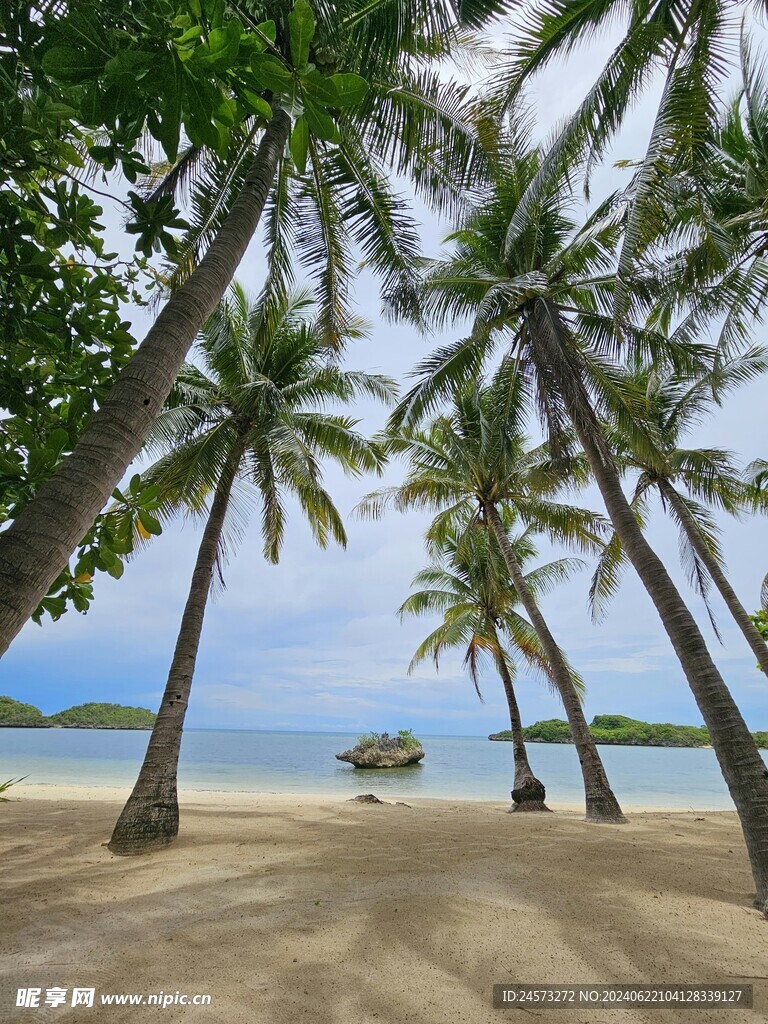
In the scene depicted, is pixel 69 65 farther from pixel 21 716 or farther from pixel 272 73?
pixel 21 716

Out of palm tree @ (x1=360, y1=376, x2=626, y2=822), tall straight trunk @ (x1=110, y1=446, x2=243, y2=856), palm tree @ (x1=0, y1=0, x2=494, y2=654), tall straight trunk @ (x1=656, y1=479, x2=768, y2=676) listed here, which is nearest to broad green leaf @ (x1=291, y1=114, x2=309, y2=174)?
palm tree @ (x1=0, y1=0, x2=494, y2=654)

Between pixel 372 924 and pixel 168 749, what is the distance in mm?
3852

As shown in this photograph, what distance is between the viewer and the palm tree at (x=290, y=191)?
172 cm

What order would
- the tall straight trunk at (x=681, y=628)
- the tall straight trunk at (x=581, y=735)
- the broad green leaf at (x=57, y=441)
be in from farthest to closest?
the tall straight trunk at (x=581, y=735), the tall straight trunk at (x=681, y=628), the broad green leaf at (x=57, y=441)

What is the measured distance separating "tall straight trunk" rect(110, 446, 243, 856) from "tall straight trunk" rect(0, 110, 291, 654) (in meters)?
4.89

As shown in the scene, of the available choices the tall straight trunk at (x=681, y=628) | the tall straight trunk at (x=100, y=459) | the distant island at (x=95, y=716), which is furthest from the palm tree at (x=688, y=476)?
the distant island at (x=95, y=716)

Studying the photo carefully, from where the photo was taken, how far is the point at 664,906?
12.0ft

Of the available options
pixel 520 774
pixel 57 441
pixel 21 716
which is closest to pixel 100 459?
pixel 57 441

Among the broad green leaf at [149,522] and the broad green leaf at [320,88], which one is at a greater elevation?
the broad green leaf at [320,88]

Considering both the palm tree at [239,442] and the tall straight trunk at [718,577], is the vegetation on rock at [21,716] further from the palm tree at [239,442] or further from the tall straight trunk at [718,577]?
the tall straight trunk at [718,577]

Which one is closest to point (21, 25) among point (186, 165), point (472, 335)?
point (186, 165)

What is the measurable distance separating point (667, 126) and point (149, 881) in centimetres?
881

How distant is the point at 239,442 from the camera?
9016mm

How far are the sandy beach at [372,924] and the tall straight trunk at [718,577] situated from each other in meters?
5.45
